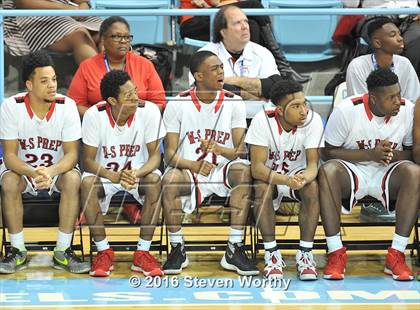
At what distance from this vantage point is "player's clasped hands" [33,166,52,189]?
6.98 meters

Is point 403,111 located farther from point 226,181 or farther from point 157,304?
point 157,304

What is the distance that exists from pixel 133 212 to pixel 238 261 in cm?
130

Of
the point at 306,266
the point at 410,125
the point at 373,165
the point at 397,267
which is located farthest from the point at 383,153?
the point at 306,266

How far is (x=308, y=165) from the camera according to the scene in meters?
7.08

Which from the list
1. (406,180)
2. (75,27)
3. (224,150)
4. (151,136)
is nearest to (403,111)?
(406,180)

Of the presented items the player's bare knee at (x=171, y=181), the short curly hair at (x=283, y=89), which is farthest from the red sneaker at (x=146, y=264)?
the short curly hair at (x=283, y=89)

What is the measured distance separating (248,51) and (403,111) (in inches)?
A: 58.6

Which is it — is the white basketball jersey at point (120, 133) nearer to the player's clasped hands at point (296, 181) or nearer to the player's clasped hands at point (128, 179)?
the player's clasped hands at point (128, 179)

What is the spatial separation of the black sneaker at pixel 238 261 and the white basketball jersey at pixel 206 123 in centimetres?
64

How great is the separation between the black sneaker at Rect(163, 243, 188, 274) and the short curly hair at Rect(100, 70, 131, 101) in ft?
3.65

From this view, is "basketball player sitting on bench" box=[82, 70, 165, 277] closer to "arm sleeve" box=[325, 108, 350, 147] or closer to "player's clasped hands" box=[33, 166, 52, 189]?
"player's clasped hands" box=[33, 166, 52, 189]

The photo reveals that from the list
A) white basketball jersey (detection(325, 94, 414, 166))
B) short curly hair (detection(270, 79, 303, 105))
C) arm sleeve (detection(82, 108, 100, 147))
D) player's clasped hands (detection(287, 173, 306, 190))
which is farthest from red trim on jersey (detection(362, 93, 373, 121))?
arm sleeve (detection(82, 108, 100, 147))

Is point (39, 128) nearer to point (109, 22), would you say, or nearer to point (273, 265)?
point (109, 22)

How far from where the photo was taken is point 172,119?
7.32m
